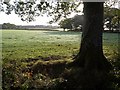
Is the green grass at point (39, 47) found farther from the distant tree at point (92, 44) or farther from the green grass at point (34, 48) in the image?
the distant tree at point (92, 44)

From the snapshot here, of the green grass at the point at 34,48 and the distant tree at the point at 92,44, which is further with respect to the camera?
the green grass at the point at 34,48

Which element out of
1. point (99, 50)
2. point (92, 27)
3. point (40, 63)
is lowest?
point (40, 63)

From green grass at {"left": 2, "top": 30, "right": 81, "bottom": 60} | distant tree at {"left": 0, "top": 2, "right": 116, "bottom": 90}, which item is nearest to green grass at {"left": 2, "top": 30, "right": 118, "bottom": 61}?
green grass at {"left": 2, "top": 30, "right": 81, "bottom": 60}

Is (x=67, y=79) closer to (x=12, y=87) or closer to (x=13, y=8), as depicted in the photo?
(x=12, y=87)

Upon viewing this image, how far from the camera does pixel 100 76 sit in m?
11.7

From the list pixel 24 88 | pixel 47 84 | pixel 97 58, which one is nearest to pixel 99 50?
pixel 97 58

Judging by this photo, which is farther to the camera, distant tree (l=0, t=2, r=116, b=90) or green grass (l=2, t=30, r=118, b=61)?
green grass (l=2, t=30, r=118, b=61)

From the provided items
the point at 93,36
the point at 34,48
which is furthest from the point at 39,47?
the point at 93,36

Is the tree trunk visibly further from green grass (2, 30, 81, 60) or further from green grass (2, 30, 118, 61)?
green grass (2, 30, 81, 60)

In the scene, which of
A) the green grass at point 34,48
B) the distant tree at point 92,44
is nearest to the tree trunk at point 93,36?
the distant tree at point 92,44

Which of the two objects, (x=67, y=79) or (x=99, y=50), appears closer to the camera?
(x=67, y=79)

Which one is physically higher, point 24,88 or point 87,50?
point 87,50

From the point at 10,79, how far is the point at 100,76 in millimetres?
3765

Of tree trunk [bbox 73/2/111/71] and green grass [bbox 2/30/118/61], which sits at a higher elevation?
tree trunk [bbox 73/2/111/71]
